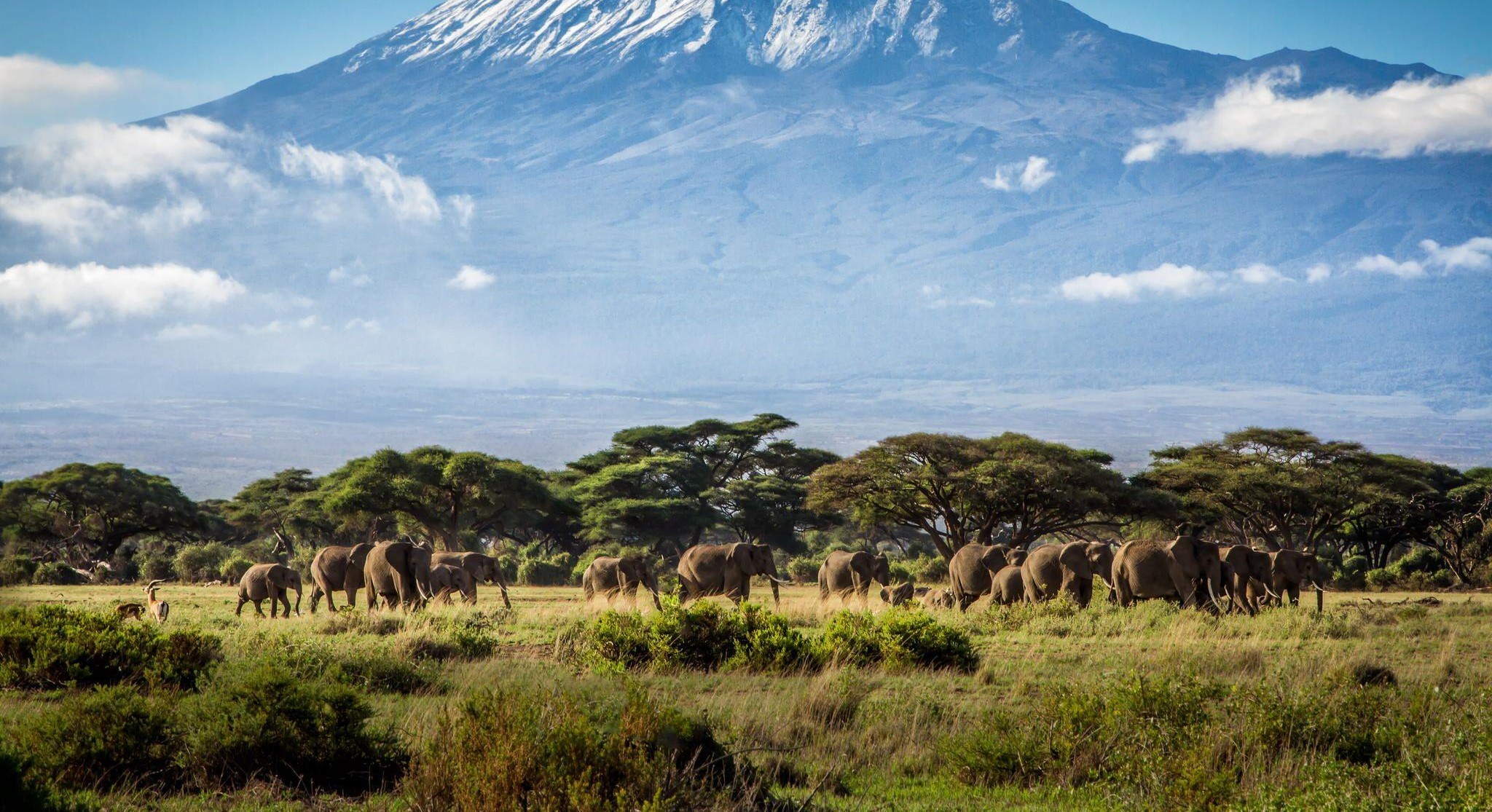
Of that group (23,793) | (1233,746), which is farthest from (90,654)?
(1233,746)

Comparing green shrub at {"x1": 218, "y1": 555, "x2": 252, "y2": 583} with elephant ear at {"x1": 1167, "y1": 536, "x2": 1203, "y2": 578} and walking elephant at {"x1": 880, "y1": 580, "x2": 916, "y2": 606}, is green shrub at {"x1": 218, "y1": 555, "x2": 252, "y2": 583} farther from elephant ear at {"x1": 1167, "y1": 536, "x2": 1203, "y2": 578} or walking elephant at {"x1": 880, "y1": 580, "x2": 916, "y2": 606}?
elephant ear at {"x1": 1167, "y1": 536, "x2": 1203, "y2": 578}

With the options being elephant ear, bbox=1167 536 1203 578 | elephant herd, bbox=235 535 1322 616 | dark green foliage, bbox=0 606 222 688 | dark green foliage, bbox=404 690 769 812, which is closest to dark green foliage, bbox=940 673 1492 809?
dark green foliage, bbox=404 690 769 812

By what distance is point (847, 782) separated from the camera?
9961 millimetres

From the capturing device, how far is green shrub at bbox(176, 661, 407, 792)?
31.3 ft

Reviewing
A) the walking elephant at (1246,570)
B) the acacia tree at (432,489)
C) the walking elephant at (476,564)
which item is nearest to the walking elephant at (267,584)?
the walking elephant at (476,564)

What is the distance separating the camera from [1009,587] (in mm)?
24453

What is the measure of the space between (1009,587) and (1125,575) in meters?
2.27

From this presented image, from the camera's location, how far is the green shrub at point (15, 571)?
122 feet

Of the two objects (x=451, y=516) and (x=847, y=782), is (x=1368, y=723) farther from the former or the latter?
(x=451, y=516)

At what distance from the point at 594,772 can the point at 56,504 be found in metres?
49.1

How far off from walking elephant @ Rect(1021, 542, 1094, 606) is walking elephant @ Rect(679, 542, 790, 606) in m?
4.87

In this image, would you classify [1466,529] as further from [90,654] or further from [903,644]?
[90,654]

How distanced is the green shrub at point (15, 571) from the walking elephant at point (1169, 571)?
98.8 feet

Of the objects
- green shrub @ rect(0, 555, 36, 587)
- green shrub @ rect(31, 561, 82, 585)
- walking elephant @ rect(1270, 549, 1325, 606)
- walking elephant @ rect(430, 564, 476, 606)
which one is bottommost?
green shrub @ rect(31, 561, 82, 585)
